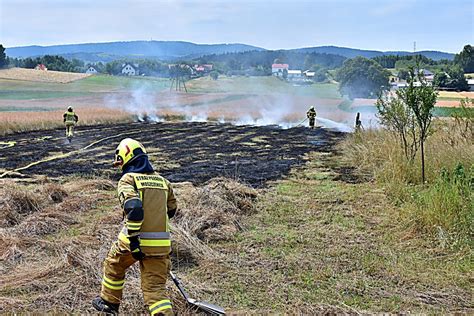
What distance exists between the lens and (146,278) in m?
4.22

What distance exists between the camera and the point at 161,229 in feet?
14.1

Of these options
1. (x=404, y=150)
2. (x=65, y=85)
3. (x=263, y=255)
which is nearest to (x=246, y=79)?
(x=65, y=85)

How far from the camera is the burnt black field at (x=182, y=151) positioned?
518 inches

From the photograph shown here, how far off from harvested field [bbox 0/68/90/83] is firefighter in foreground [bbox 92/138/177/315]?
214ft

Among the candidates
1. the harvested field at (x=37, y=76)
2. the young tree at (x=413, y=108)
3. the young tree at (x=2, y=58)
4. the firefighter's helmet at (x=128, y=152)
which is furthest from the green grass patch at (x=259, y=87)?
the firefighter's helmet at (x=128, y=152)

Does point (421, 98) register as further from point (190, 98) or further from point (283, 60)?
point (283, 60)

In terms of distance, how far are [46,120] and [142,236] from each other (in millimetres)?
25151

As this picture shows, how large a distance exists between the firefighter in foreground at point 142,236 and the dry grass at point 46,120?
2150 cm

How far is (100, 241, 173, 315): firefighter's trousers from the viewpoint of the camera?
4.11m

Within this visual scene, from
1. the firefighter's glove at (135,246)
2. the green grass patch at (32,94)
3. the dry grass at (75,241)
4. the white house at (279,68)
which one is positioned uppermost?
the white house at (279,68)

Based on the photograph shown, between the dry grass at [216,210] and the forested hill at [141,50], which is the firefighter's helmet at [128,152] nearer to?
the dry grass at [216,210]

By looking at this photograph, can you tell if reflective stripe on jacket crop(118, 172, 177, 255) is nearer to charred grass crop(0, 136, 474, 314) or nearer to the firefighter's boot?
the firefighter's boot

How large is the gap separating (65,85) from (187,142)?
46.7m

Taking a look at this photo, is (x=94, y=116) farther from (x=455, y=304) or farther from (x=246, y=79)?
(x=246, y=79)
